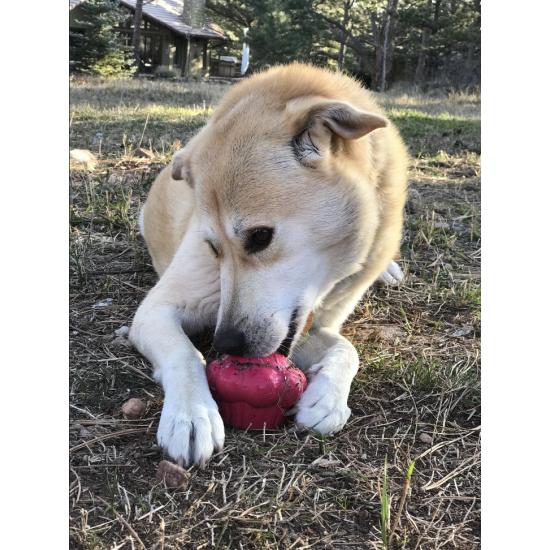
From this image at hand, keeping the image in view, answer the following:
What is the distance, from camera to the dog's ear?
1.97 m

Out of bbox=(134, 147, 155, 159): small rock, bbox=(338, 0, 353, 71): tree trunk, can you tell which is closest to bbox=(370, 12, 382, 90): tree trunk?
bbox=(338, 0, 353, 71): tree trunk

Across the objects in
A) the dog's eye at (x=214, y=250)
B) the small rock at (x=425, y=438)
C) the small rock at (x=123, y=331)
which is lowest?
the small rock at (x=425, y=438)

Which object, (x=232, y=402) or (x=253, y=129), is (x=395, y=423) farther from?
(x=253, y=129)

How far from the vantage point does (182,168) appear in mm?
2463

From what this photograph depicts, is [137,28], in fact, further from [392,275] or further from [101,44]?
[392,275]

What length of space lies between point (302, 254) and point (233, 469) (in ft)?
2.43

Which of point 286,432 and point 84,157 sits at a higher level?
point 84,157

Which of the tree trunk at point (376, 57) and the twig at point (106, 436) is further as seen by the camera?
the tree trunk at point (376, 57)

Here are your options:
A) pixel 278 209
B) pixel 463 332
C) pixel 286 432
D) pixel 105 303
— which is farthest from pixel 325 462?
pixel 105 303

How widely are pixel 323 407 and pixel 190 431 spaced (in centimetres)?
45

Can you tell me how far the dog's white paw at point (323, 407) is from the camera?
1901 mm

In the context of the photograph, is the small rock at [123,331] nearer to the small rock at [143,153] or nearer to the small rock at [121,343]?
the small rock at [121,343]

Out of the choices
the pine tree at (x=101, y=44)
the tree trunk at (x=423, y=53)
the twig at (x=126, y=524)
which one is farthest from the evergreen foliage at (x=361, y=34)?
the twig at (x=126, y=524)

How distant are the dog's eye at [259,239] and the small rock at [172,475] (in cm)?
75
